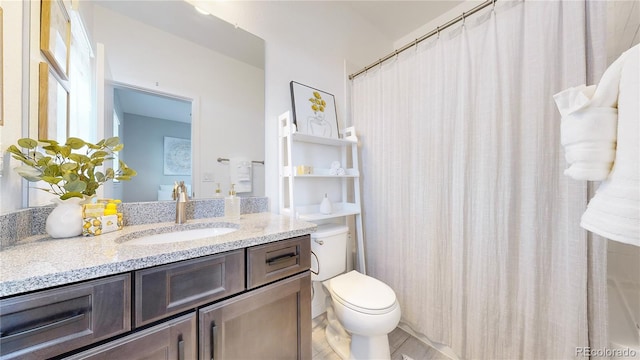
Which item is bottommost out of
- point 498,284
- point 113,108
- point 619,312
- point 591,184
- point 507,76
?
point 619,312

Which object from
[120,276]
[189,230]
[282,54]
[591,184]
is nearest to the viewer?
[120,276]

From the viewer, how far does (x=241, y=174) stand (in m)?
1.39

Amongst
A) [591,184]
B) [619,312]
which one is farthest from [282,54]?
[619,312]

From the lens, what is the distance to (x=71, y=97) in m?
0.93

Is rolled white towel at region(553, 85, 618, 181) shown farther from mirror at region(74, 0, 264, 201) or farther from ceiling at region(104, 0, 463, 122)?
ceiling at region(104, 0, 463, 122)

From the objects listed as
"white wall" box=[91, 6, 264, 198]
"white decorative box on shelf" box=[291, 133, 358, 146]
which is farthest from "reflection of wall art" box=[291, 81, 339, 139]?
"white wall" box=[91, 6, 264, 198]

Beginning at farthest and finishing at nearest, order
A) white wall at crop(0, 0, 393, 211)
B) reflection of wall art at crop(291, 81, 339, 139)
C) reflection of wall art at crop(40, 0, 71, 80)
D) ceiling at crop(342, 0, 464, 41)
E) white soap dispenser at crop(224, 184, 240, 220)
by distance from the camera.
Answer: ceiling at crop(342, 0, 464, 41)
reflection of wall art at crop(291, 81, 339, 139)
white wall at crop(0, 0, 393, 211)
white soap dispenser at crop(224, 184, 240, 220)
reflection of wall art at crop(40, 0, 71, 80)

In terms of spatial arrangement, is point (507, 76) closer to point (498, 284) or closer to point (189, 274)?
point (498, 284)

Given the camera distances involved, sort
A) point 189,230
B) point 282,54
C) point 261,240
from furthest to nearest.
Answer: point 282,54, point 189,230, point 261,240

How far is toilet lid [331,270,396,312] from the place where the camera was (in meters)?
1.15

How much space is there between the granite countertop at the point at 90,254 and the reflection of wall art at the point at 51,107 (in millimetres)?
394

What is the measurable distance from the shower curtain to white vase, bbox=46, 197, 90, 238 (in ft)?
5.42

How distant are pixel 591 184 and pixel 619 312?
878 mm
